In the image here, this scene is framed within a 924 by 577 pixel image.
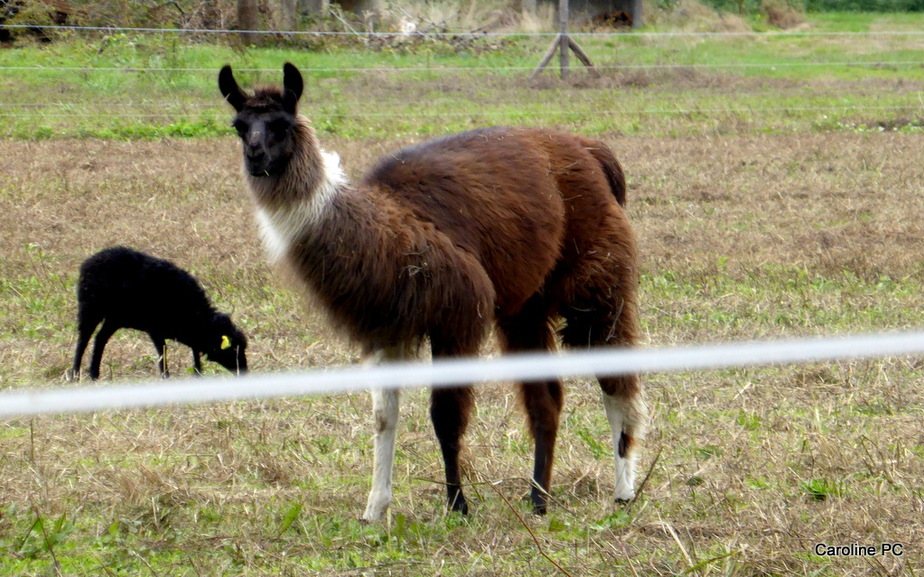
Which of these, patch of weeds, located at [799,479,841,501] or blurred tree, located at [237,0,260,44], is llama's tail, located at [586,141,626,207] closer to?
patch of weeds, located at [799,479,841,501]

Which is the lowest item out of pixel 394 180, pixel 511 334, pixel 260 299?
pixel 260 299

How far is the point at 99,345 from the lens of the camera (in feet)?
21.8

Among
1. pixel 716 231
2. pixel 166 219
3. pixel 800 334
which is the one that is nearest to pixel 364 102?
pixel 166 219

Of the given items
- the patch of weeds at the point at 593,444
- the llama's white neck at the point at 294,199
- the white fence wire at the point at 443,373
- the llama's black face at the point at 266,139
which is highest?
the llama's black face at the point at 266,139

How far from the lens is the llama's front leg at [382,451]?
4.36m

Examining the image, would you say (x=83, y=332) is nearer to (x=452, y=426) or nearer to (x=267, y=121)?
(x=267, y=121)

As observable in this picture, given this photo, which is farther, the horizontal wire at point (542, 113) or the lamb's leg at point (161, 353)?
the horizontal wire at point (542, 113)

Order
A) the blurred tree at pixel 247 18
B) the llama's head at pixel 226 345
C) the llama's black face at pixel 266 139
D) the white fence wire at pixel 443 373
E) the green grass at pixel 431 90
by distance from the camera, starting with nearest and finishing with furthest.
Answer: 1. the white fence wire at pixel 443 373
2. the llama's black face at pixel 266 139
3. the llama's head at pixel 226 345
4. the green grass at pixel 431 90
5. the blurred tree at pixel 247 18

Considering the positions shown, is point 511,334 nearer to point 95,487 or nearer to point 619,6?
point 95,487

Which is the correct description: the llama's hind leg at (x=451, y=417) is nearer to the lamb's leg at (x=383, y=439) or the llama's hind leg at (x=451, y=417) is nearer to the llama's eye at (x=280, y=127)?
the lamb's leg at (x=383, y=439)

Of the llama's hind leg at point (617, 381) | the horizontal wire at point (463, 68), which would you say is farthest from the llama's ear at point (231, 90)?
the horizontal wire at point (463, 68)

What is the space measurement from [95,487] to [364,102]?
40.2ft

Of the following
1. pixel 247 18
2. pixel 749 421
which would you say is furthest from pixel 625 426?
pixel 247 18

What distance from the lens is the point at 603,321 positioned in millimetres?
4984
